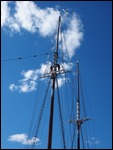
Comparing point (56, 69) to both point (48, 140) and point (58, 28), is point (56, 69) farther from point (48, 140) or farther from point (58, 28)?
point (48, 140)

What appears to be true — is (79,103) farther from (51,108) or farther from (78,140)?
(51,108)

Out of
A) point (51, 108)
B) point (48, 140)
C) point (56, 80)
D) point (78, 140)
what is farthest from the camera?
point (78, 140)

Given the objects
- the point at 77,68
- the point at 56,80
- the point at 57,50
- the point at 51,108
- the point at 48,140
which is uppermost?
the point at 77,68

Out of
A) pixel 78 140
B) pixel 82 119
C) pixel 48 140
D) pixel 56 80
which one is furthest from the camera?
pixel 82 119

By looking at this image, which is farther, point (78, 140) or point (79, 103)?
point (79, 103)

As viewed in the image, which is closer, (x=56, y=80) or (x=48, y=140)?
(x=48, y=140)

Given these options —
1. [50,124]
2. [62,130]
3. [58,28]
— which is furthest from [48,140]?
[58,28]

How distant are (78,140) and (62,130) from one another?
23241mm

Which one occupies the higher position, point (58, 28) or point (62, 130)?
point (58, 28)

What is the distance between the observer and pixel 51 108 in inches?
1836

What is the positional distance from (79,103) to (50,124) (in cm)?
3395

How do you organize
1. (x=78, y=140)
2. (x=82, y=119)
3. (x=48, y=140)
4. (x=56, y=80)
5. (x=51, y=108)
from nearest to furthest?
(x=48, y=140), (x=51, y=108), (x=56, y=80), (x=78, y=140), (x=82, y=119)

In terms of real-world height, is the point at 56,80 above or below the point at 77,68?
below

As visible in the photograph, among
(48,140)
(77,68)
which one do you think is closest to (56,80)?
(48,140)
